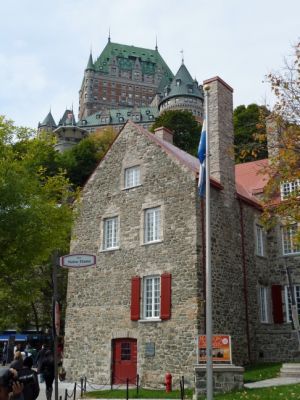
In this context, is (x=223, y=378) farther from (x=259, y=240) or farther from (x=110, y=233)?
(x=259, y=240)

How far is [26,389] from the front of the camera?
6719 mm

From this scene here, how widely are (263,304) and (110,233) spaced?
7630 millimetres

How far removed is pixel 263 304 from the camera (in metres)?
21.7

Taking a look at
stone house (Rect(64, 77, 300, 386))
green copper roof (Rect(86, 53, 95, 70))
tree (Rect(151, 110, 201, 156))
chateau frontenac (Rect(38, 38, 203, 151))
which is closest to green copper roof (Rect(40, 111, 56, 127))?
chateau frontenac (Rect(38, 38, 203, 151))

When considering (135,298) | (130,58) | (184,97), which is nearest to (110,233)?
(135,298)

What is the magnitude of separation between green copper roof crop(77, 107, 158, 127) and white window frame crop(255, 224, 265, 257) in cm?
9278

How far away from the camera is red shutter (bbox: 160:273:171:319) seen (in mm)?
17812

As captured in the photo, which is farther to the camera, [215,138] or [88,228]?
[88,228]

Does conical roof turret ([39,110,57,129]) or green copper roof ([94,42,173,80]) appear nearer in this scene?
conical roof turret ([39,110,57,129])

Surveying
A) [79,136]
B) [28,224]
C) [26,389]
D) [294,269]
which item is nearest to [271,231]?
[294,269]

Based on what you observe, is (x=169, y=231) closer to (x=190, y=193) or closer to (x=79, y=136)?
(x=190, y=193)

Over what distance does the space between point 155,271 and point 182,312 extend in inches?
85.2

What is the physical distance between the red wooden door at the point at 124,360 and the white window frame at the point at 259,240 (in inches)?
291

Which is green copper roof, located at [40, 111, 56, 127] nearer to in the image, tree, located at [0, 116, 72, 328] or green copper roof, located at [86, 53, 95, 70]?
green copper roof, located at [86, 53, 95, 70]
